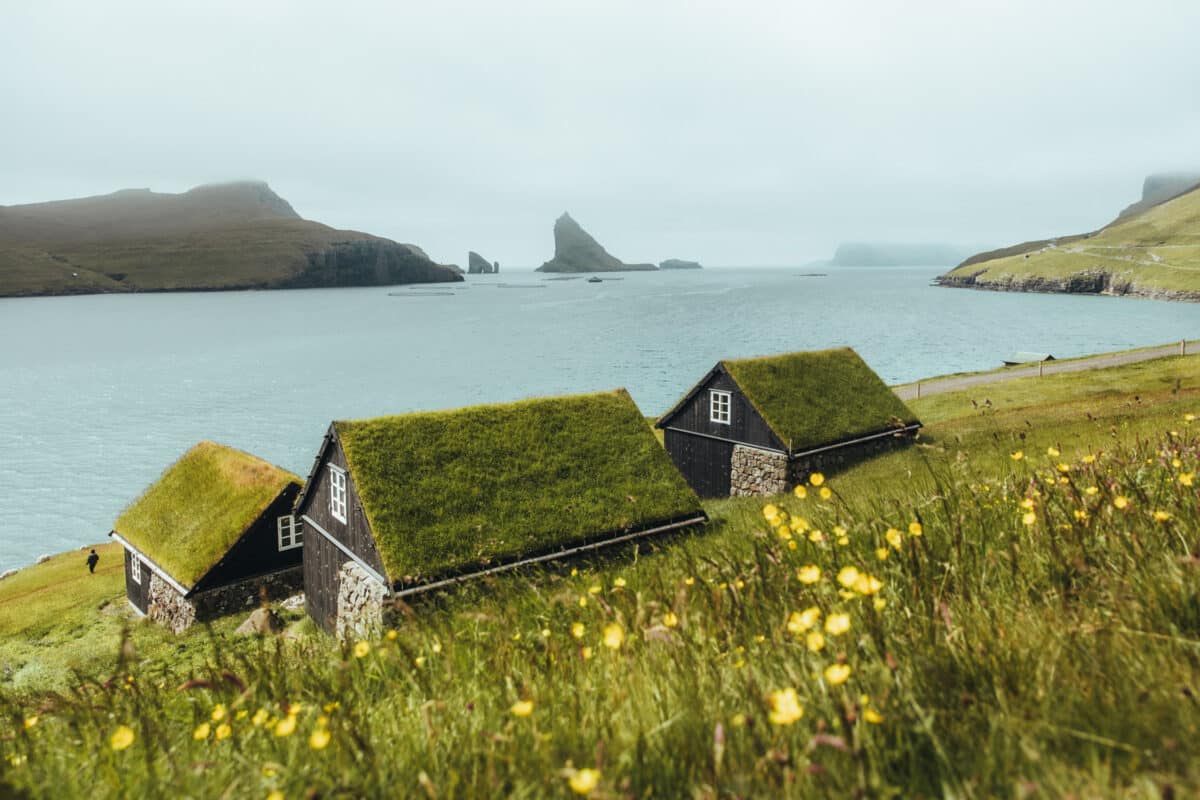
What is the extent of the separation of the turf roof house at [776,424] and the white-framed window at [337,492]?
19197mm

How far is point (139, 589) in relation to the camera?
34656 mm

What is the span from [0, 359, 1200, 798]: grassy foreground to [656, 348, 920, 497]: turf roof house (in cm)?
2955

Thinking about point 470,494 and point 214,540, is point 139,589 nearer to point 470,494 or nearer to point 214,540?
point 214,540

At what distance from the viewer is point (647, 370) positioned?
330ft

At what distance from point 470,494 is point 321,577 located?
27.0 feet

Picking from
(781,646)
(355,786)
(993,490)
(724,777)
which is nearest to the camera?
(724,777)

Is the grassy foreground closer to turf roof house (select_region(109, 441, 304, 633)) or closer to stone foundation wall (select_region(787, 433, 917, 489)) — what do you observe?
turf roof house (select_region(109, 441, 304, 633))

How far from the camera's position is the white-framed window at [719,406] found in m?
36.3

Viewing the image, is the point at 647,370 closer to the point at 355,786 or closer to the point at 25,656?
the point at 25,656

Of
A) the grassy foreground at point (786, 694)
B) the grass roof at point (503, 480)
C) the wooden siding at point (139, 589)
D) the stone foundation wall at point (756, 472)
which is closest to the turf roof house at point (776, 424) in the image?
the stone foundation wall at point (756, 472)

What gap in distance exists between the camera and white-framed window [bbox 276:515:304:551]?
31453 mm

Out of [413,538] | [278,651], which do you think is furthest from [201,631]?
[278,651]

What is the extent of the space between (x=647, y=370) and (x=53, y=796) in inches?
3872

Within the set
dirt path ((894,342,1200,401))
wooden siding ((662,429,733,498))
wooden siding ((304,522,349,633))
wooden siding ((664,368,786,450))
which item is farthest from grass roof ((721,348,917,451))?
dirt path ((894,342,1200,401))
